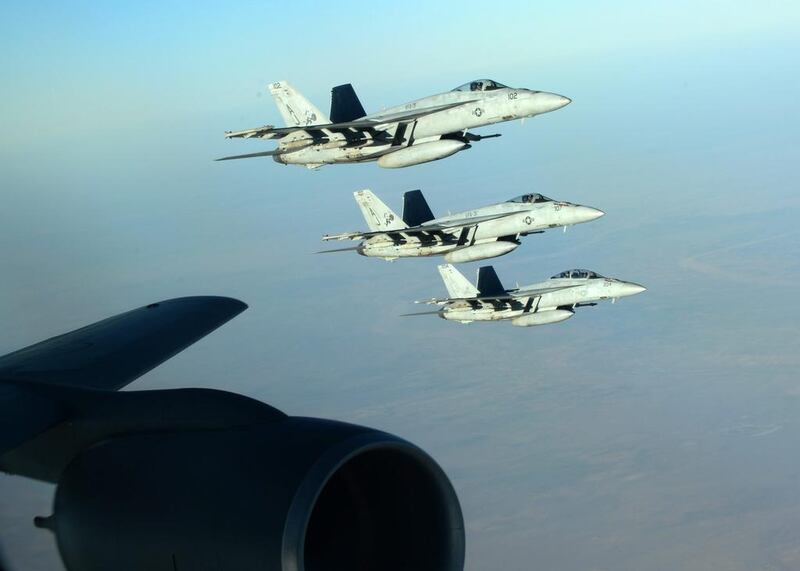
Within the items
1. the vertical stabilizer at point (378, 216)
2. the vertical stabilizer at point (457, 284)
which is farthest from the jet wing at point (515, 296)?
the vertical stabilizer at point (378, 216)

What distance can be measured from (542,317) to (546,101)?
20.9 m

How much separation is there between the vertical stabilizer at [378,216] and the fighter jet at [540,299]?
4561mm

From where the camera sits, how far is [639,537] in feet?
369

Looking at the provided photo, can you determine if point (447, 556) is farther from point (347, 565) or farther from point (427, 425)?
point (427, 425)

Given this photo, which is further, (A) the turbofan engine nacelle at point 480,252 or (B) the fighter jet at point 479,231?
(B) the fighter jet at point 479,231

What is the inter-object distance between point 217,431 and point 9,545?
3.32 feet

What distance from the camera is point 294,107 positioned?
126 ft

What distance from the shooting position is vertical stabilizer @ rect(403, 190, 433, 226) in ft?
176

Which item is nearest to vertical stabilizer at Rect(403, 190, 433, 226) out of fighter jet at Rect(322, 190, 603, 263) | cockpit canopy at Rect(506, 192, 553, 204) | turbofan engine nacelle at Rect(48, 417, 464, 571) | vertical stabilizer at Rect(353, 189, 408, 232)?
vertical stabilizer at Rect(353, 189, 408, 232)

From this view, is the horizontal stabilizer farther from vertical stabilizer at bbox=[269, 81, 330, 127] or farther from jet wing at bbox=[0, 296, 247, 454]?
vertical stabilizer at bbox=[269, 81, 330, 127]

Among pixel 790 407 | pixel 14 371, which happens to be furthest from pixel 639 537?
pixel 14 371

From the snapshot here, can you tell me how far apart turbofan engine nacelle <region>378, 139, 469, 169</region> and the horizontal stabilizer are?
1070 inches

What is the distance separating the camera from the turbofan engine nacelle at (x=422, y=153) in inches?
1372

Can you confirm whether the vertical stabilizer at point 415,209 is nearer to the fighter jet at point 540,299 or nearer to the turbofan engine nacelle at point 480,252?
the fighter jet at point 540,299
